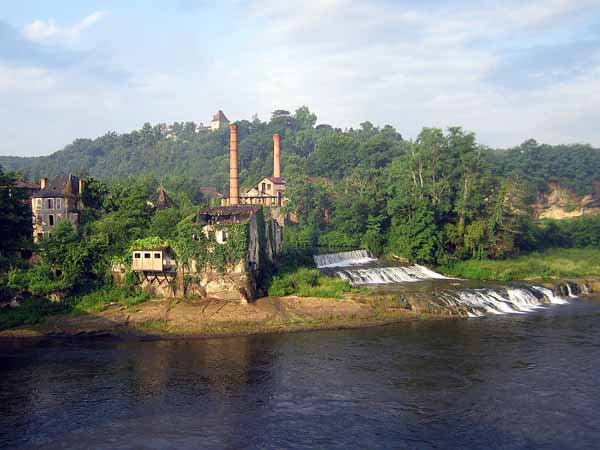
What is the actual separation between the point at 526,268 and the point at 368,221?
1450cm

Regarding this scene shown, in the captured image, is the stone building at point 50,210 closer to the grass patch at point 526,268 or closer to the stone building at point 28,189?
the stone building at point 28,189

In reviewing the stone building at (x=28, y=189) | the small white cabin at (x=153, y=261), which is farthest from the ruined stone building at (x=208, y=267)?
the stone building at (x=28, y=189)

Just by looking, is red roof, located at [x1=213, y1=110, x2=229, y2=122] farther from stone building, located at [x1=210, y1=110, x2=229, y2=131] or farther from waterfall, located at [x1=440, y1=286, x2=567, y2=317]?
waterfall, located at [x1=440, y1=286, x2=567, y2=317]

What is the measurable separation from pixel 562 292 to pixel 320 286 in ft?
56.1

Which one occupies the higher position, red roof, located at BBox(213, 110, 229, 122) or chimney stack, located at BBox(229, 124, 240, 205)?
red roof, located at BBox(213, 110, 229, 122)

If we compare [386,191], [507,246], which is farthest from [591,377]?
[386,191]

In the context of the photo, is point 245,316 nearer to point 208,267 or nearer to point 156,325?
point 208,267

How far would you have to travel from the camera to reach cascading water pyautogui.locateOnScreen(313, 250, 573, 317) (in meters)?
33.9

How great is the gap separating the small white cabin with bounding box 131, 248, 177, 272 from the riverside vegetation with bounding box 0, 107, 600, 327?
0.99 m

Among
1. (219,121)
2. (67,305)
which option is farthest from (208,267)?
(219,121)

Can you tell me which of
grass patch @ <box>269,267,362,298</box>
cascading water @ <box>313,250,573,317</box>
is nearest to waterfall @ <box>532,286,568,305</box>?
cascading water @ <box>313,250,573,317</box>

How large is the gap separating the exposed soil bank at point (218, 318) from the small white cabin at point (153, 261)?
1944 millimetres

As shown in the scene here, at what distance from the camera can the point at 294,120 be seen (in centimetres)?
12312

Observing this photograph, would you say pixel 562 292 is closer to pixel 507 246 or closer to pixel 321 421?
pixel 507 246
